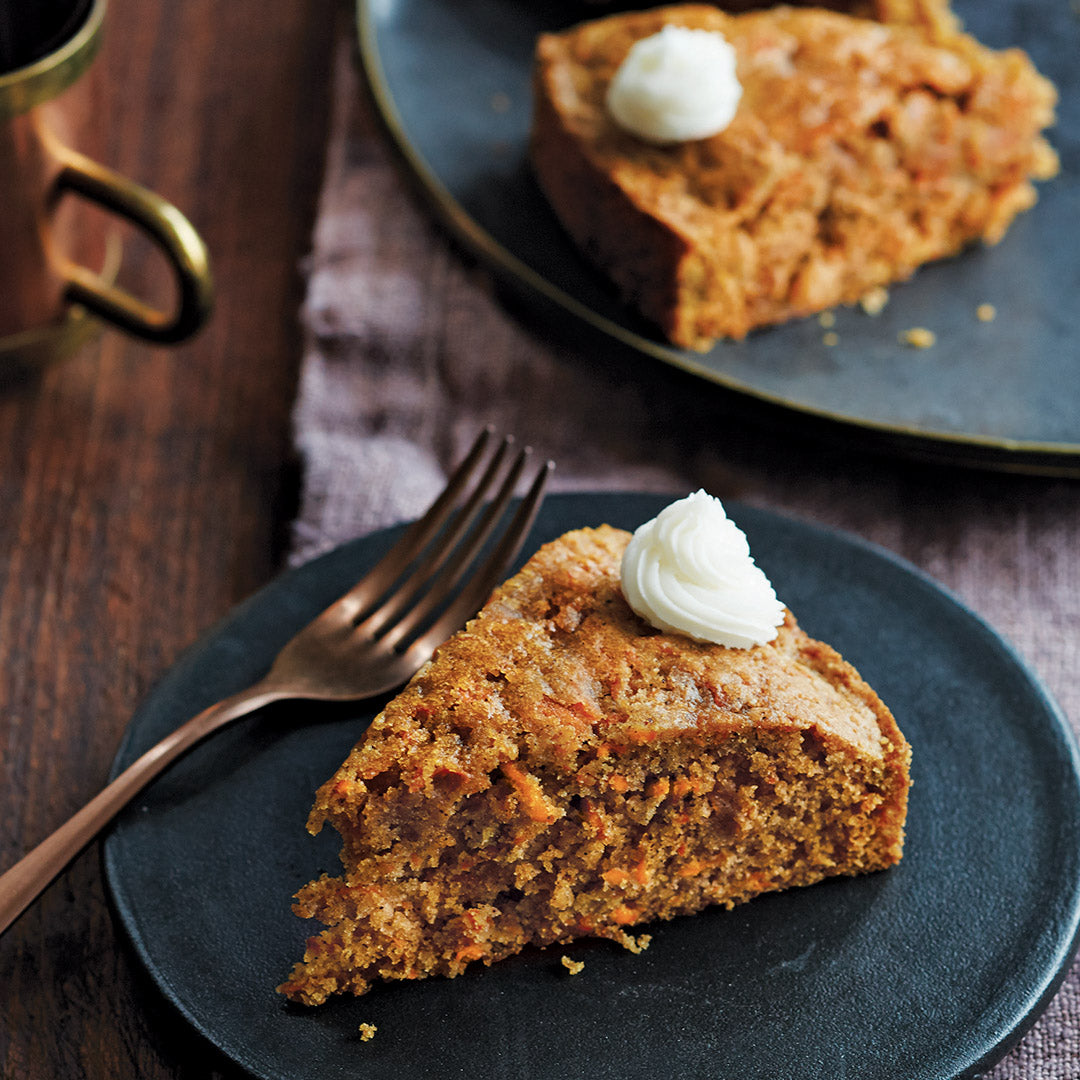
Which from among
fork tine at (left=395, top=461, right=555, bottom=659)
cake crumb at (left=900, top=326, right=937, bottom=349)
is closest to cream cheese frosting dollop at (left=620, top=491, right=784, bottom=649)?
fork tine at (left=395, top=461, right=555, bottom=659)

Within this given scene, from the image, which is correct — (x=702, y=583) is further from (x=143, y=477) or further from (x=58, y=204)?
(x=58, y=204)

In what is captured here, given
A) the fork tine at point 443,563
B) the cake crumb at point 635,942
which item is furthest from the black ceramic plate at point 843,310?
the cake crumb at point 635,942

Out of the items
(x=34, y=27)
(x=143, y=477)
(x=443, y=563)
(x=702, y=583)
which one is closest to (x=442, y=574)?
(x=443, y=563)

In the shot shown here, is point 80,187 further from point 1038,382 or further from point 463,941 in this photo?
point 1038,382

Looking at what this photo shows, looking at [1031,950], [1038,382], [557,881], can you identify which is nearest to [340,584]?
[557,881]

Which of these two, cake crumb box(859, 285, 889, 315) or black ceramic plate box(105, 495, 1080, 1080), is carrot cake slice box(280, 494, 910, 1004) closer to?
black ceramic plate box(105, 495, 1080, 1080)

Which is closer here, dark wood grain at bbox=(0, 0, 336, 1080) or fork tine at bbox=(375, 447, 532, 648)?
dark wood grain at bbox=(0, 0, 336, 1080)
